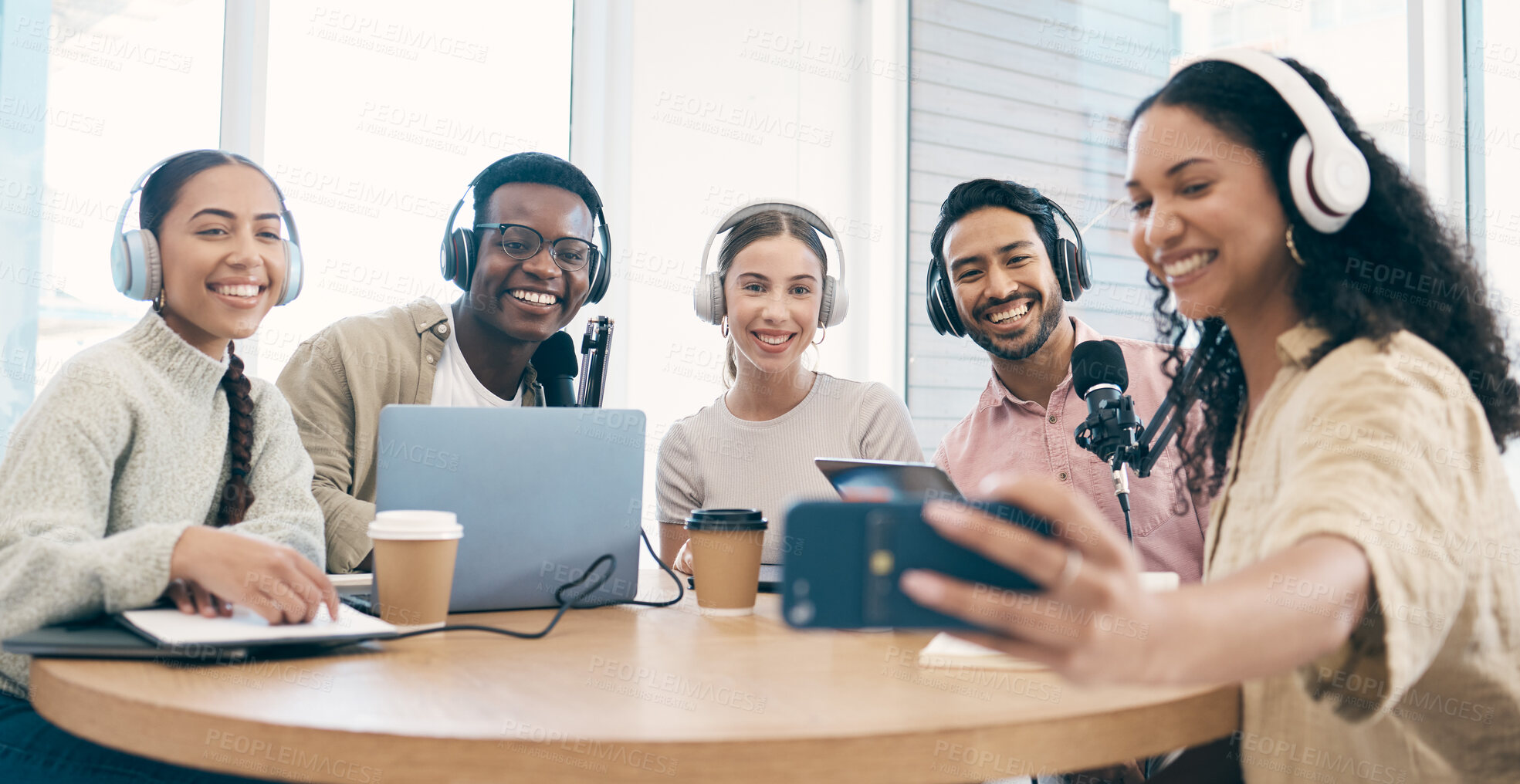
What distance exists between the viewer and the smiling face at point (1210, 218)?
105 centimetres

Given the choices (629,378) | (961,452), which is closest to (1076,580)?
(961,452)

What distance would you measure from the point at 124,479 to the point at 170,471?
0.06m

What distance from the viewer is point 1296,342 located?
40.9 inches

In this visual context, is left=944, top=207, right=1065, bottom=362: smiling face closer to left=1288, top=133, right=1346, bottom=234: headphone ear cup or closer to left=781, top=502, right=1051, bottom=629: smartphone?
left=1288, top=133, right=1346, bottom=234: headphone ear cup

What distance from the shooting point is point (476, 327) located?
2.25 metres

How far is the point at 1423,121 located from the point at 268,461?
257cm

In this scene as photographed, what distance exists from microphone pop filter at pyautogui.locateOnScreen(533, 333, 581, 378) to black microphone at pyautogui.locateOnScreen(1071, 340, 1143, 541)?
1008 mm

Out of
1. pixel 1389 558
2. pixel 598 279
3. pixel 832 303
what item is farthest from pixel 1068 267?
pixel 1389 558

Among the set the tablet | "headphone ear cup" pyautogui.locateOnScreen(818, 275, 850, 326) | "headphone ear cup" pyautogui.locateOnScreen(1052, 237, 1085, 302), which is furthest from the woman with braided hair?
"headphone ear cup" pyautogui.locateOnScreen(1052, 237, 1085, 302)

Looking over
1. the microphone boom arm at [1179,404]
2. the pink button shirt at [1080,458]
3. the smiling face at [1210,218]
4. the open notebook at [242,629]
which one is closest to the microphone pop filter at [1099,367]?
the microphone boom arm at [1179,404]

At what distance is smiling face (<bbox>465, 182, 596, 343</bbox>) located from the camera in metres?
2.18

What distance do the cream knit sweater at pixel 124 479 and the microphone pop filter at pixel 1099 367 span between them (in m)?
1.16

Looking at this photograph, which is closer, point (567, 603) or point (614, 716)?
point (614, 716)

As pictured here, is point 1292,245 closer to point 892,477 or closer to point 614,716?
point 892,477
